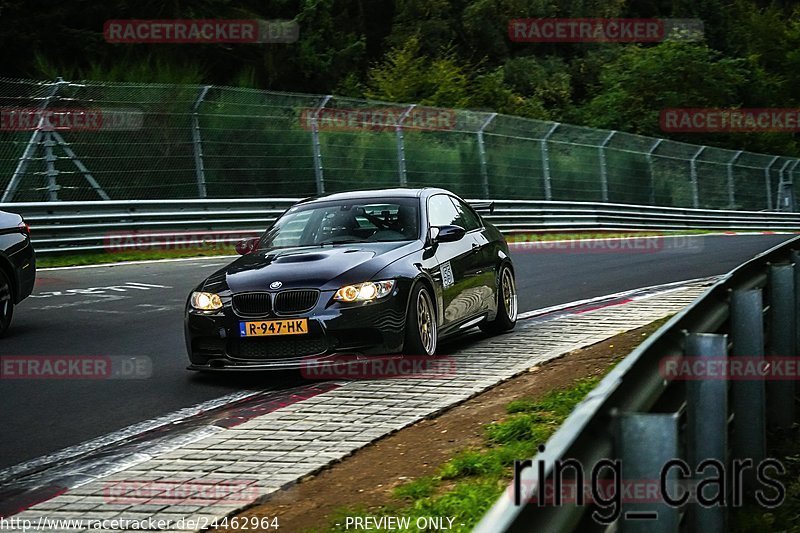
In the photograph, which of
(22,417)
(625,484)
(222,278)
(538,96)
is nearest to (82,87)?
(222,278)

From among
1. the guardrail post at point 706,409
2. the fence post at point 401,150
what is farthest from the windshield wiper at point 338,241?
the fence post at point 401,150

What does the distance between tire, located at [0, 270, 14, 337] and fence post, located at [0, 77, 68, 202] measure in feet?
28.0

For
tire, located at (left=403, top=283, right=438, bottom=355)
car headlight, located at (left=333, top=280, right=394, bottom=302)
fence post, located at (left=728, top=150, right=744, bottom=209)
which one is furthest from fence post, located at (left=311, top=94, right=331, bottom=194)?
fence post, located at (left=728, top=150, right=744, bottom=209)

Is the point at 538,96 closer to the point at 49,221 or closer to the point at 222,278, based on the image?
the point at 49,221

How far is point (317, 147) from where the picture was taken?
85.1 feet

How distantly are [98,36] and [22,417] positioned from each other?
91.9 feet

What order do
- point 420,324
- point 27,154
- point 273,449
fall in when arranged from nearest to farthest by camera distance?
point 273,449 → point 420,324 → point 27,154

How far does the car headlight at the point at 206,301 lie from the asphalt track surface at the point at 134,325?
0.57 m

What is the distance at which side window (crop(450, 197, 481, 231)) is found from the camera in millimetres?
11875

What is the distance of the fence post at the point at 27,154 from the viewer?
66.0 feet

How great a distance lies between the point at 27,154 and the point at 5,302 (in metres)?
9.21

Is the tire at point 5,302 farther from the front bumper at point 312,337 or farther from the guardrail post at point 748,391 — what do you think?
the guardrail post at point 748,391

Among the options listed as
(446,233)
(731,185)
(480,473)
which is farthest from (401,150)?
(480,473)

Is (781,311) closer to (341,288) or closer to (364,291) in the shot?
(364,291)
